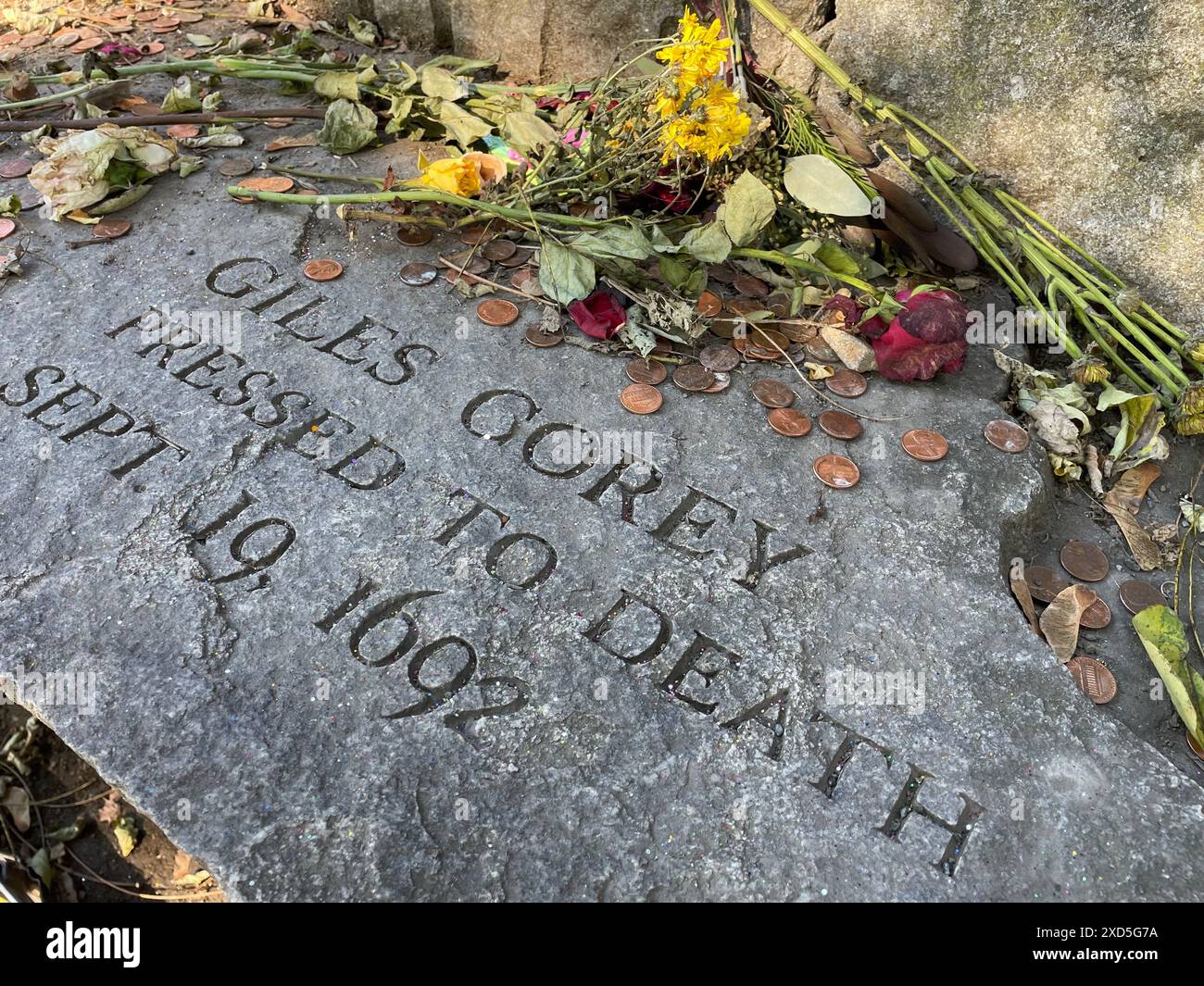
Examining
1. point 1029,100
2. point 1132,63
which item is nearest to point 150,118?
point 1029,100

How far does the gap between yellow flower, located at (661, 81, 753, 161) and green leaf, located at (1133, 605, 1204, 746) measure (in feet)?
5.52

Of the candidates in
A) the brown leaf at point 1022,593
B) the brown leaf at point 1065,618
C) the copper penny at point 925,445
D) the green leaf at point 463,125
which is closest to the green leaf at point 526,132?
the green leaf at point 463,125

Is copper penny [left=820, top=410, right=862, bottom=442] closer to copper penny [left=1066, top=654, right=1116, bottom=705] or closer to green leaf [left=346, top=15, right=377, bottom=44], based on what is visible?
copper penny [left=1066, top=654, right=1116, bottom=705]

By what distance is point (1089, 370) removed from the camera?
2.85 metres

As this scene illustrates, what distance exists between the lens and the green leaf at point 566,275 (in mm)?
2781

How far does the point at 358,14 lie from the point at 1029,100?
3.02 meters

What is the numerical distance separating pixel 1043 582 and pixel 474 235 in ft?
6.57

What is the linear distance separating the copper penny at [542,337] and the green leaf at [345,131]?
125 cm

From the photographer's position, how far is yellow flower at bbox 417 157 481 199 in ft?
9.94

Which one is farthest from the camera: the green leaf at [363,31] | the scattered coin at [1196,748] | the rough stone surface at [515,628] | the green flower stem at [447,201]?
the green leaf at [363,31]

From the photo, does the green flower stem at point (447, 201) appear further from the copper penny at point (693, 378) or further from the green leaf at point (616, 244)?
the copper penny at point (693, 378)

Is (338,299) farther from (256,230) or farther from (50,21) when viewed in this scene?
(50,21)

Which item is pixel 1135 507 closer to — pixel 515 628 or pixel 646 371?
pixel 646 371
